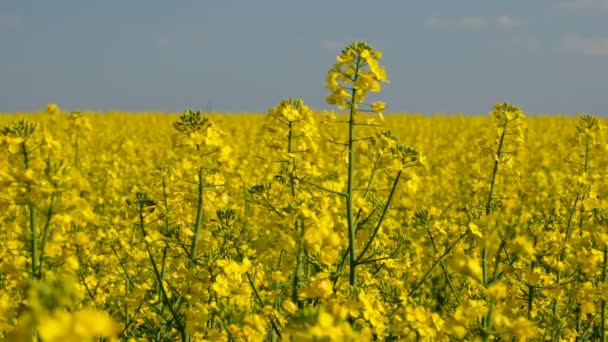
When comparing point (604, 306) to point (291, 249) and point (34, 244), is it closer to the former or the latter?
point (291, 249)

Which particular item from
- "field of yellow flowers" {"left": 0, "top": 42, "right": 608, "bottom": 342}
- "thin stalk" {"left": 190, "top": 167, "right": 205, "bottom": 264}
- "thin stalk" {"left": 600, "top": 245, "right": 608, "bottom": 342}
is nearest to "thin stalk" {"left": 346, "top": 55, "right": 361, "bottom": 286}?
"field of yellow flowers" {"left": 0, "top": 42, "right": 608, "bottom": 342}

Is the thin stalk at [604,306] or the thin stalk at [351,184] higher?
the thin stalk at [351,184]

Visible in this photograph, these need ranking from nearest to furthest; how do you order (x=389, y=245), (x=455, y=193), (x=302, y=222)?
(x=302, y=222)
(x=389, y=245)
(x=455, y=193)

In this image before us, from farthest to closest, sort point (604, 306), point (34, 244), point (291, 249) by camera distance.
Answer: point (604, 306)
point (291, 249)
point (34, 244)

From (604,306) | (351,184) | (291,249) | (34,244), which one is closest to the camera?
(34,244)

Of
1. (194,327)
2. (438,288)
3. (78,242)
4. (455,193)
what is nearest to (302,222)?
(194,327)

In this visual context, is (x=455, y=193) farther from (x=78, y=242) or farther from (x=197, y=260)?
(x=78, y=242)

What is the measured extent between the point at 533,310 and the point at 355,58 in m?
1.76

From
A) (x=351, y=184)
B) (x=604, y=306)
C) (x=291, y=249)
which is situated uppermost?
(x=351, y=184)

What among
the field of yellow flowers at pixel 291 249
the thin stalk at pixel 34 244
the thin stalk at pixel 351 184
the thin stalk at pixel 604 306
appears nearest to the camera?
the field of yellow flowers at pixel 291 249

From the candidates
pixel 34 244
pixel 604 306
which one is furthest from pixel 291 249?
pixel 604 306

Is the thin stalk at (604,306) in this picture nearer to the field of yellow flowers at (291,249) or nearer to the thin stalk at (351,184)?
the field of yellow flowers at (291,249)

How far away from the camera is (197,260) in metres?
3.20

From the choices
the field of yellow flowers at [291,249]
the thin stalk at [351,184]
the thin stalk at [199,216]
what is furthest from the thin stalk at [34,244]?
the thin stalk at [351,184]
